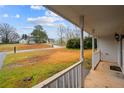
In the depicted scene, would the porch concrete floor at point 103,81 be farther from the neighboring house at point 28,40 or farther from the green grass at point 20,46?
the neighboring house at point 28,40

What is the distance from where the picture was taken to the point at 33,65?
1479cm

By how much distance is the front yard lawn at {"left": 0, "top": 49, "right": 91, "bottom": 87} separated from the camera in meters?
12.9

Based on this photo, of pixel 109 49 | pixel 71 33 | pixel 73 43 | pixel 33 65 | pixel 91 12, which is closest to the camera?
pixel 91 12

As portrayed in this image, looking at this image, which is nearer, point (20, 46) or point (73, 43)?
point (20, 46)

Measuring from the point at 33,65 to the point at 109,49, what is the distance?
5642 millimetres

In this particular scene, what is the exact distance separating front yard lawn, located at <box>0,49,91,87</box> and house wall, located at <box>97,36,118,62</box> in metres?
2.17

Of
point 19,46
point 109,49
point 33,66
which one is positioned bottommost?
point 33,66

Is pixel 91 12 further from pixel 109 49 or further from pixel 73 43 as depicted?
pixel 73 43

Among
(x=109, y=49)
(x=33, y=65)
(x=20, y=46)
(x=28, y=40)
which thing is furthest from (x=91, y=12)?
(x=33, y=65)

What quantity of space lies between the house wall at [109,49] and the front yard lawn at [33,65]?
217 centimetres

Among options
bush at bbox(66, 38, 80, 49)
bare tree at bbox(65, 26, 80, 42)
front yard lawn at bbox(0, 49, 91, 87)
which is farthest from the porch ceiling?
bare tree at bbox(65, 26, 80, 42)

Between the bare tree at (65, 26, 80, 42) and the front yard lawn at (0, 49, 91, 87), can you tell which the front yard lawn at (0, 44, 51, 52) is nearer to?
the front yard lawn at (0, 49, 91, 87)

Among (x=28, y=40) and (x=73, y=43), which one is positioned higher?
(x=28, y=40)
